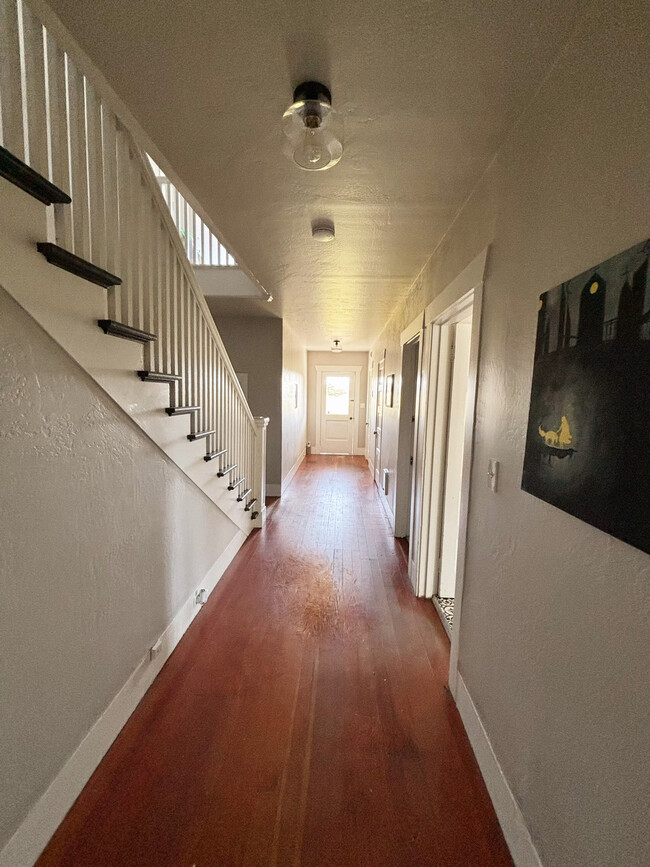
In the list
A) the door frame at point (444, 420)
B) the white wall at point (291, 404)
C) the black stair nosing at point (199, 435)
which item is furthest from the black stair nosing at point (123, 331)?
the white wall at point (291, 404)

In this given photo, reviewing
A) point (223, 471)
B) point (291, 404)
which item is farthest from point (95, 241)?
point (291, 404)

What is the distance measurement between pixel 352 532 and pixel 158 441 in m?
2.50

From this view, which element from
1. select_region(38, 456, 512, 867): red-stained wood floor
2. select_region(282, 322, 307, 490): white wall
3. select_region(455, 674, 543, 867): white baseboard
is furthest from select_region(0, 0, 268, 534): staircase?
select_region(282, 322, 307, 490): white wall

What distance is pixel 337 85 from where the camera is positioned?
3.62 ft

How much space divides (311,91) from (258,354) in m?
3.78

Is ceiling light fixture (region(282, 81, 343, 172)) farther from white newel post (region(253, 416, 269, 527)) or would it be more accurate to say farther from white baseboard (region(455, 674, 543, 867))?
white newel post (region(253, 416, 269, 527))

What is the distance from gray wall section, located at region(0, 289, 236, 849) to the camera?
37.7 inches

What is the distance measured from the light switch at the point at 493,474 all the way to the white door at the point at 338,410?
6857 mm

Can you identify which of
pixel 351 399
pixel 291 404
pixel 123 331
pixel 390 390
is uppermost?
pixel 123 331

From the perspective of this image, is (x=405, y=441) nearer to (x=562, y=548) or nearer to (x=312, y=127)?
(x=562, y=548)

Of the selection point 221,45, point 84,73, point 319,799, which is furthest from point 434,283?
point 319,799

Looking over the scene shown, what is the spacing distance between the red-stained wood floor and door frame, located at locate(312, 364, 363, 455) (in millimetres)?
5963

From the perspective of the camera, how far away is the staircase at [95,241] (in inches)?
37.6

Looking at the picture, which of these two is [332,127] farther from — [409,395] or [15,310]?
[409,395]
